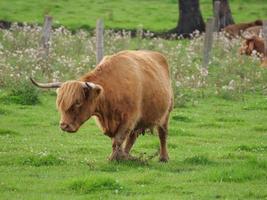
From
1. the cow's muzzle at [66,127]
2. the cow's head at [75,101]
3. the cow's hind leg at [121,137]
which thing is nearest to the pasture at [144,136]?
the cow's hind leg at [121,137]

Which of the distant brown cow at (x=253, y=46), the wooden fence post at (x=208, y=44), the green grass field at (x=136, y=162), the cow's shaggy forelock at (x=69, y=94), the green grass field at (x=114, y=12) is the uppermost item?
the cow's shaggy forelock at (x=69, y=94)

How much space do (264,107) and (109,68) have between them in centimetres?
793

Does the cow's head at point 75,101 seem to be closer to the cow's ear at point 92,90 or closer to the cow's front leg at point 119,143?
the cow's ear at point 92,90

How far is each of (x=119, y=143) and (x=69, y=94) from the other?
3.51 feet

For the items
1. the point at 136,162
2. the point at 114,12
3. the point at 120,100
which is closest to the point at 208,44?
the point at 136,162

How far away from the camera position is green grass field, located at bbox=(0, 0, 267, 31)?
126 ft

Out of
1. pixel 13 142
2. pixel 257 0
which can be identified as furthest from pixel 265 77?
pixel 257 0

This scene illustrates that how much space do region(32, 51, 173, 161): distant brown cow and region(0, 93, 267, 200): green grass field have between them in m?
0.49

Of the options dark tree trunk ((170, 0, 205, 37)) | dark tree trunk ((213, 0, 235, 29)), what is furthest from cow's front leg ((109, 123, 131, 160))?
dark tree trunk ((213, 0, 235, 29))

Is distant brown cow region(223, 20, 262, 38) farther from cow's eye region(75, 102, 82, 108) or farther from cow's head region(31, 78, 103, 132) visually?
cow's eye region(75, 102, 82, 108)

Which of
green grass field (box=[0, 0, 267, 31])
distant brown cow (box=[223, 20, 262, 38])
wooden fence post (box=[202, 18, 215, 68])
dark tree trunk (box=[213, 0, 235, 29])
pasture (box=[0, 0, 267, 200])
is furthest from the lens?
green grass field (box=[0, 0, 267, 31])

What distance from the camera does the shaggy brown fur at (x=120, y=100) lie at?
11.6 metres

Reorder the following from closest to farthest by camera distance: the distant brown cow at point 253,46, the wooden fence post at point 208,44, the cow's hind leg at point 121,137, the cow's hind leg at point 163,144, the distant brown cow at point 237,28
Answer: the cow's hind leg at point 121,137 → the cow's hind leg at point 163,144 → the wooden fence post at point 208,44 → the distant brown cow at point 253,46 → the distant brown cow at point 237,28

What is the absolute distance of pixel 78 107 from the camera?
11.6 metres
